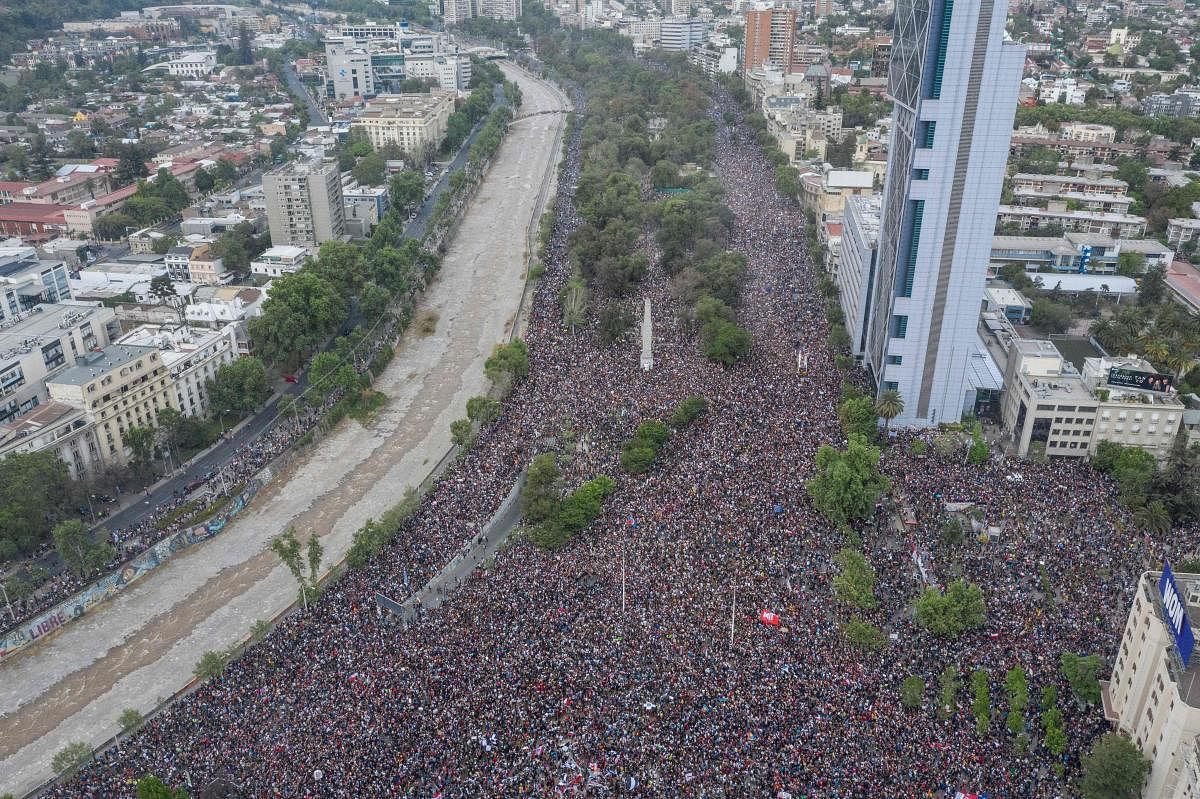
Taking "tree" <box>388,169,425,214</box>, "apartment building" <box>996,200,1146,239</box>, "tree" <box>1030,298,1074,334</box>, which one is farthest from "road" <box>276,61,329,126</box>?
"tree" <box>1030,298,1074,334</box>

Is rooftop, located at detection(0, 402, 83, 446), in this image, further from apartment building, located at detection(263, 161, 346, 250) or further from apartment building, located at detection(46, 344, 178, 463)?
apartment building, located at detection(263, 161, 346, 250)

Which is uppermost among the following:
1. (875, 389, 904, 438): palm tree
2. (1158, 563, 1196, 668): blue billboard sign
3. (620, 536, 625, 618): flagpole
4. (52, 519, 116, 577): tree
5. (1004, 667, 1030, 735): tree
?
(1158, 563, 1196, 668): blue billboard sign

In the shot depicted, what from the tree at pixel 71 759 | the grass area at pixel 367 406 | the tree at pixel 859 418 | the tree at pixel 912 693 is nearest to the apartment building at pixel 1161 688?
the tree at pixel 912 693

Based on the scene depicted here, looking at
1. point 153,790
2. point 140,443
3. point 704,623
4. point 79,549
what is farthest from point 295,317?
point 153,790

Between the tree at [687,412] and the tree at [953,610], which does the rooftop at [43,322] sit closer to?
the tree at [687,412]

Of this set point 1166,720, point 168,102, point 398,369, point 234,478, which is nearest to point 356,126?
point 168,102
